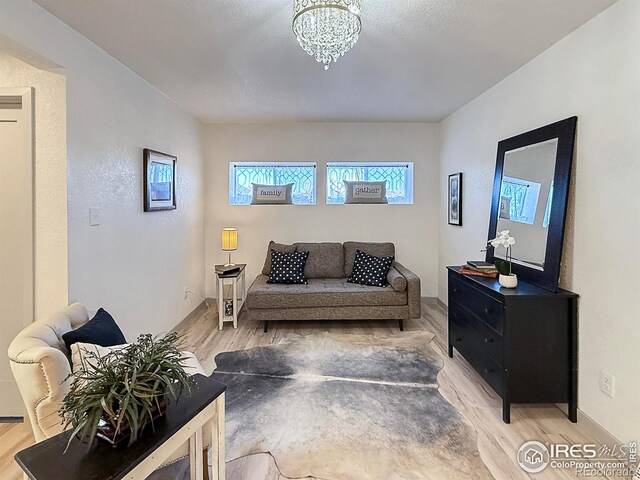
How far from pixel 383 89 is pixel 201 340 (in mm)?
3215

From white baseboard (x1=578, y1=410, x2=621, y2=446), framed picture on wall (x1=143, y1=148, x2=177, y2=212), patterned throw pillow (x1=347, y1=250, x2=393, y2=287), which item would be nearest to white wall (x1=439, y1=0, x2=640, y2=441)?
white baseboard (x1=578, y1=410, x2=621, y2=446)

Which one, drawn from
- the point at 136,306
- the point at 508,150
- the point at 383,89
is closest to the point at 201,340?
the point at 136,306

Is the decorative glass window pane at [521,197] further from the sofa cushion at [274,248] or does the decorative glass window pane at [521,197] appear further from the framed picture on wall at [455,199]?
the sofa cushion at [274,248]

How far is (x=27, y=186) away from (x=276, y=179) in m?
3.27

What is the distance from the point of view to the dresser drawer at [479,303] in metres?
2.46

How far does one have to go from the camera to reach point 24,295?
2.35 metres

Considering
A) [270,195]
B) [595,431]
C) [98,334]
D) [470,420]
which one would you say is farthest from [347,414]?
[270,195]

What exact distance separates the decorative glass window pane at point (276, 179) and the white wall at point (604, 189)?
3.07 metres

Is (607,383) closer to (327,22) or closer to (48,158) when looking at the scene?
(327,22)

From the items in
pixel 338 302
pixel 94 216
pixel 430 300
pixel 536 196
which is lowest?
pixel 430 300

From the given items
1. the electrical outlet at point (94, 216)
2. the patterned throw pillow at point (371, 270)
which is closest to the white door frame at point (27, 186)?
the electrical outlet at point (94, 216)

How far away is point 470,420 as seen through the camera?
240 centimetres

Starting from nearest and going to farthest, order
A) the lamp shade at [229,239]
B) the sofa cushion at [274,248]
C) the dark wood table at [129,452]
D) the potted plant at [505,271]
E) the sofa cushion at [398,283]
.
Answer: the dark wood table at [129,452] < the potted plant at [505,271] < the sofa cushion at [398,283] < the lamp shade at [229,239] < the sofa cushion at [274,248]

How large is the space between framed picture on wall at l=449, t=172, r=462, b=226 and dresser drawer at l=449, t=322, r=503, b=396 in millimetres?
1563
